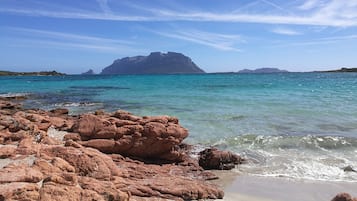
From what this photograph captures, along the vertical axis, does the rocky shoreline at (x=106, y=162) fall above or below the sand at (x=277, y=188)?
above

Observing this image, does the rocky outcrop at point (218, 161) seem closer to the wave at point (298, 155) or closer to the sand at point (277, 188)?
the wave at point (298, 155)

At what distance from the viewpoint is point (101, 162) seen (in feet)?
25.9

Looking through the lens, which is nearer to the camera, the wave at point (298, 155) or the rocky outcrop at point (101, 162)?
the rocky outcrop at point (101, 162)

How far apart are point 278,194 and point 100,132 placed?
5.64m

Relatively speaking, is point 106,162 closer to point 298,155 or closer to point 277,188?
point 277,188

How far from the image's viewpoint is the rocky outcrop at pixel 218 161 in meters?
11.7

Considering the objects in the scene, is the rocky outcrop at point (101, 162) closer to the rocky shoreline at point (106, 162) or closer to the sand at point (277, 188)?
the rocky shoreline at point (106, 162)

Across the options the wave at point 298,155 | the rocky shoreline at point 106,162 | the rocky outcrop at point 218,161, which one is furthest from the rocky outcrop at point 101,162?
the wave at point 298,155

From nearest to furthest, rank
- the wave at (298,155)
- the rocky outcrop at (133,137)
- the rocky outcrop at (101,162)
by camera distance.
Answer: the rocky outcrop at (101,162)
the wave at (298,155)
the rocky outcrop at (133,137)

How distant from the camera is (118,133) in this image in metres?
11.9

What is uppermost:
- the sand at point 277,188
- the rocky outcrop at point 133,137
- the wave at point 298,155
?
the rocky outcrop at point 133,137

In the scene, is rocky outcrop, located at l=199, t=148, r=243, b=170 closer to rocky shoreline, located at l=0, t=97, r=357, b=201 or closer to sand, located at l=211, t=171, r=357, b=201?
rocky shoreline, located at l=0, t=97, r=357, b=201

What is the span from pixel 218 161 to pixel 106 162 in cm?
454

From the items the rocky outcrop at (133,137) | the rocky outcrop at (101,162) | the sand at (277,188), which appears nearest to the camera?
the rocky outcrop at (101,162)
